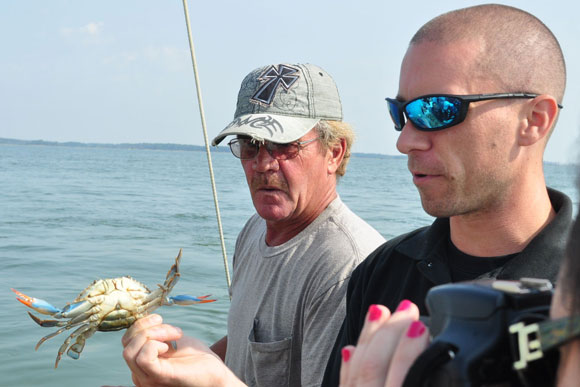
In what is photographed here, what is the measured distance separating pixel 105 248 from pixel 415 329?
12459mm

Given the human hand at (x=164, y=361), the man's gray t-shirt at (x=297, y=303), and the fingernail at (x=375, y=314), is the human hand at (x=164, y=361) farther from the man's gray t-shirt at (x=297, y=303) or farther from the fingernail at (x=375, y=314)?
the fingernail at (x=375, y=314)

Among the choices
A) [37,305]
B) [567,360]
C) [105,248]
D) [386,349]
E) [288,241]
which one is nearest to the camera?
[567,360]

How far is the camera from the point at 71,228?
49.8ft

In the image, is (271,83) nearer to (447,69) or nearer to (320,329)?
(320,329)

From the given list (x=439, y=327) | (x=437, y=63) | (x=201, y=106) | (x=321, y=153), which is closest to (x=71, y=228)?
(x=201, y=106)

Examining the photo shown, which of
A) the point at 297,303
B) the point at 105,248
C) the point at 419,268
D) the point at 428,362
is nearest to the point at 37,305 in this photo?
the point at 297,303

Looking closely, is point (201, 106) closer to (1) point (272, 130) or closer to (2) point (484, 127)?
(1) point (272, 130)

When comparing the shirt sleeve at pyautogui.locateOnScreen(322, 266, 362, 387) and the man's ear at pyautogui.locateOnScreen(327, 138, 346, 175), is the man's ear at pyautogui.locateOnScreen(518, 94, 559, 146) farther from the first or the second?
the man's ear at pyautogui.locateOnScreen(327, 138, 346, 175)

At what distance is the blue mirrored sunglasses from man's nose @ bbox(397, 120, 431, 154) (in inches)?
0.7

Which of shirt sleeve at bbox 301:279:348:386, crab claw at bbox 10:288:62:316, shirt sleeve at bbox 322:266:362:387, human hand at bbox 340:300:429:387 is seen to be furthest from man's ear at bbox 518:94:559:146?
crab claw at bbox 10:288:62:316

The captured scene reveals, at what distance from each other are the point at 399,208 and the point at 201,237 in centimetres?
844

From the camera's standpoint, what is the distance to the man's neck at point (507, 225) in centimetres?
187

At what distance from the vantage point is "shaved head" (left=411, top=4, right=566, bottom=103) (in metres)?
1.93

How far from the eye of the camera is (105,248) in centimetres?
1284
